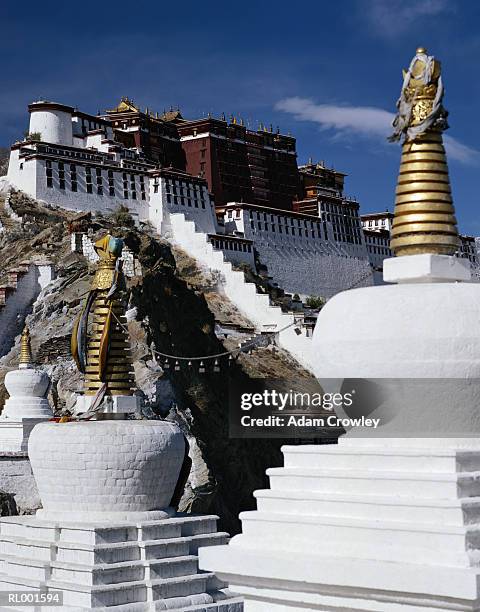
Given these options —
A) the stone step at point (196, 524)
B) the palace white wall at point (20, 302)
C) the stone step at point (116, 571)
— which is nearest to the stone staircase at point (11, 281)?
the palace white wall at point (20, 302)

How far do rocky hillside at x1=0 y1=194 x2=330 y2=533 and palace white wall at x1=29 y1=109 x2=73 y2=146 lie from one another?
7.77m

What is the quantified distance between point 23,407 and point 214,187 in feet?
152

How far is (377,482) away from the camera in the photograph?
8.72 metres

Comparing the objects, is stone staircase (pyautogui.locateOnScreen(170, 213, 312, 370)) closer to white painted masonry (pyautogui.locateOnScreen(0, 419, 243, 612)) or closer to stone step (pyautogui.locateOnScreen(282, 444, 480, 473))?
white painted masonry (pyautogui.locateOnScreen(0, 419, 243, 612))

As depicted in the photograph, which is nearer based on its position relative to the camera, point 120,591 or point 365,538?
point 365,538

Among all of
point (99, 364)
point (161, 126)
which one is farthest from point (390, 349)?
point (161, 126)

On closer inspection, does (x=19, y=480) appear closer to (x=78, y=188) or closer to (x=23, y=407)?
(x=23, y=407)

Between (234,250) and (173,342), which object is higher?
(234,250)

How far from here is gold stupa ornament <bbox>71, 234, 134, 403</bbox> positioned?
15656mm

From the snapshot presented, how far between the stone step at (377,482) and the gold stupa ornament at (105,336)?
656 cm

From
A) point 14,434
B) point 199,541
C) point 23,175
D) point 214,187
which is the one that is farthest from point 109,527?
point 214,187

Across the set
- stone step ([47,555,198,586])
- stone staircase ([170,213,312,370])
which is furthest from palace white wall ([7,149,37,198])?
stone step ([47,555,198,586])

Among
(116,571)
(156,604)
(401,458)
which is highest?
(401,458)

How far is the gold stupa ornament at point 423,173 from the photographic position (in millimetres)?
9305
